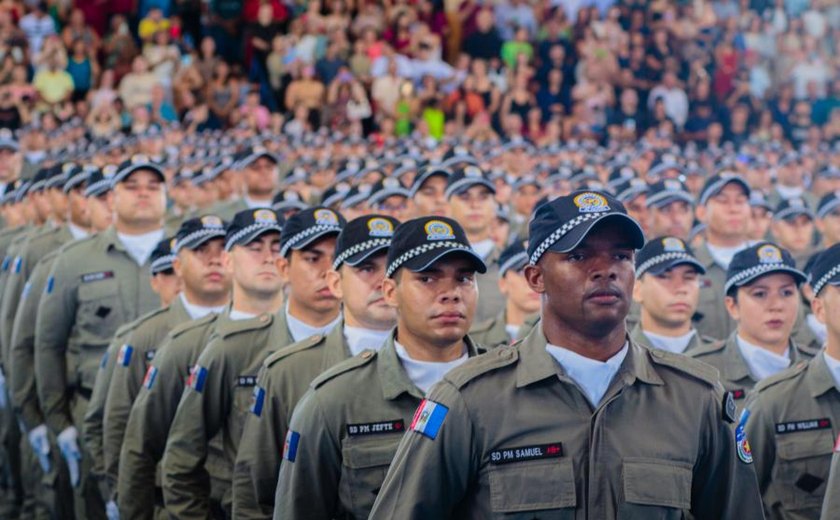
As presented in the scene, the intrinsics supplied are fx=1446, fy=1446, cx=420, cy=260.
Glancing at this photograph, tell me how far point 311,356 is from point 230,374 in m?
0.70

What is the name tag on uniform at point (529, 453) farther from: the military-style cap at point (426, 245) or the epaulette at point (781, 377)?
the epaulette at point (781, 377)

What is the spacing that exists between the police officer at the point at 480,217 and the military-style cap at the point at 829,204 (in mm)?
3094

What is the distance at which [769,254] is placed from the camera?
673 cm

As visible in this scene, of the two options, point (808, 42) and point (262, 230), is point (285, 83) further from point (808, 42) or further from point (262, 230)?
point (262, 230)

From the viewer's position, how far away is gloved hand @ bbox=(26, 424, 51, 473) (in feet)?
30.3

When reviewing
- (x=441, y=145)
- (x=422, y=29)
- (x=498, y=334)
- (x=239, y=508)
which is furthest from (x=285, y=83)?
(x=239, y=508)

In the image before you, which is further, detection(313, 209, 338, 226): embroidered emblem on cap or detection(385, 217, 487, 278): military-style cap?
detection(313, 209, 338, 226): embroidered emblem on cap

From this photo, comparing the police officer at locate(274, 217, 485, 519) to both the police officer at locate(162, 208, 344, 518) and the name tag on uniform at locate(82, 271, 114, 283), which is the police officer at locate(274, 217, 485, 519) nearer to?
the police officer at locate(162, 208, 344, 518)

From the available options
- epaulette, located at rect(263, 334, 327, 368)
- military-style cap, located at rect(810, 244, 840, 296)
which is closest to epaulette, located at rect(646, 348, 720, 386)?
epaulette, located at rect(263, 334, 327, 368)

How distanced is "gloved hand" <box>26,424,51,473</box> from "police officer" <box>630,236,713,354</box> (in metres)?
4.10

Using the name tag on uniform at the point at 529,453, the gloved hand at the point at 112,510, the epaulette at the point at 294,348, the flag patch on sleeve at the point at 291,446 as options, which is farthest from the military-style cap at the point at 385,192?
the name tag on uniform at the point at 529,453

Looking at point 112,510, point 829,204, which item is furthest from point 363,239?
point 829,204

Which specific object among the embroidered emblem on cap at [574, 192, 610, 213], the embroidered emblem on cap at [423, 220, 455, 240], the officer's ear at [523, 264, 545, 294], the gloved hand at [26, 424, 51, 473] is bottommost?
the gloved hand at [26, 424, 51, 473]

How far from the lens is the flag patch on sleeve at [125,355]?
7.30 m
